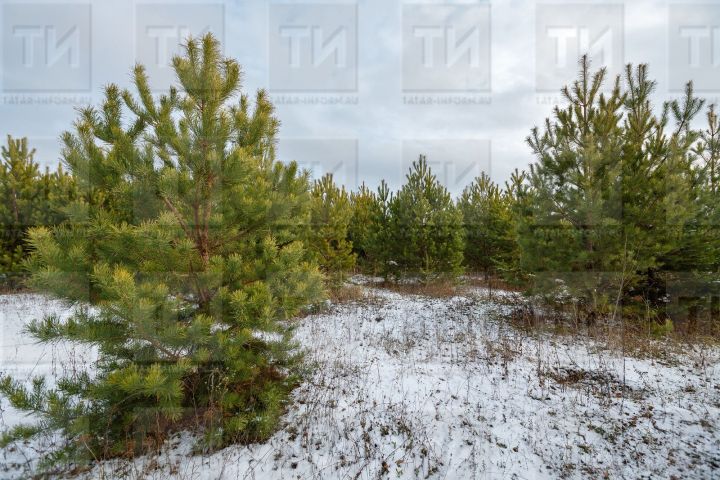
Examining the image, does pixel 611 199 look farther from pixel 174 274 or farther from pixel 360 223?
pixel 360 223

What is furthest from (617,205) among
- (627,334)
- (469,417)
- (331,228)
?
(331,228)

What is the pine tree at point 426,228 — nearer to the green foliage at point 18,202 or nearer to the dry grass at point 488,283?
the dry grass at point 488,283

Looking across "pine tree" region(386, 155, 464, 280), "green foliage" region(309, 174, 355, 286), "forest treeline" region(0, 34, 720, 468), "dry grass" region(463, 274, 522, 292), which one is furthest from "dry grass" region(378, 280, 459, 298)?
"forest treeline" region(0, 34, 720, 468)

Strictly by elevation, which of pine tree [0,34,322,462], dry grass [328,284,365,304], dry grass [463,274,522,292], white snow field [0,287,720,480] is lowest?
white snow field [0,287,720,480]

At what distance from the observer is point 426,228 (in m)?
10.9

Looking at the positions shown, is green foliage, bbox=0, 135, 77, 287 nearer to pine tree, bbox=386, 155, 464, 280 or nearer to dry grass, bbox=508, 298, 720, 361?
pine tree, bbox=386, 155, 464, 280

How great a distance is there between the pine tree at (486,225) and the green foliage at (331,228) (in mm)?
4695

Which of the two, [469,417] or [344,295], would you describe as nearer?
[469,417]

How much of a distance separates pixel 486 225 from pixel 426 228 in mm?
2925

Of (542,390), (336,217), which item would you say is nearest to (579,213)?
(542,390)

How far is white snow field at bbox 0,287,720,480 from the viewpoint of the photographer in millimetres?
3002

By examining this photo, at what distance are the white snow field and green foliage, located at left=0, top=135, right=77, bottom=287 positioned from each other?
6236 millimetres

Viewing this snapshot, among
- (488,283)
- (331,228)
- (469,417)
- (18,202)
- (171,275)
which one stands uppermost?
(18,202)

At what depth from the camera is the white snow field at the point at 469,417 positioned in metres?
3.00
